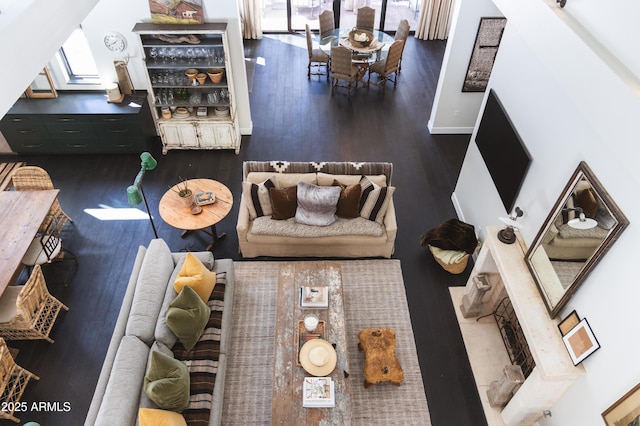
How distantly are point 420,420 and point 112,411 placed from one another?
9.05 feet

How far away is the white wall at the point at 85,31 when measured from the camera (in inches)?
125

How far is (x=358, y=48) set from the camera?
8.44 meters

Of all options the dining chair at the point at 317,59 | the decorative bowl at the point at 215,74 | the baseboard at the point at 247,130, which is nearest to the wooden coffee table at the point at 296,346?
the decorative bowl at the point at 215,74

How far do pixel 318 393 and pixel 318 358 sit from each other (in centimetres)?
31

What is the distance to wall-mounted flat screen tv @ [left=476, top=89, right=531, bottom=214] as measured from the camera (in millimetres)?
4520

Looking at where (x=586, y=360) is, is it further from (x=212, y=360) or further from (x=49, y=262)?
(x=49, y=262)

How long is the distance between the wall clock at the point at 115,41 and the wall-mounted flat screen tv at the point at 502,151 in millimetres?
5038

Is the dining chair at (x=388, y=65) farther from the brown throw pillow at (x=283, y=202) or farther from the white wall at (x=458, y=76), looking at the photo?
the brown throw pillow at (x=283, y=202)

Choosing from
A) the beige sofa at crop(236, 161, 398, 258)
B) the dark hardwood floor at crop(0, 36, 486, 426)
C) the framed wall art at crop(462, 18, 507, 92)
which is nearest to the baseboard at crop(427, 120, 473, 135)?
the dark hardwood floor at crop(0, 36, 486, 426)

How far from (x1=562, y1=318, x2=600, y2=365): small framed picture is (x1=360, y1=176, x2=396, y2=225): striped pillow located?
248 cm

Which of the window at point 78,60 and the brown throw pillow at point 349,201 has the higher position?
the window at point 78,60

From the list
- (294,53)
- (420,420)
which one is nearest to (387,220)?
(420,420)

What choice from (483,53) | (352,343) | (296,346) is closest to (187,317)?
(296,346)

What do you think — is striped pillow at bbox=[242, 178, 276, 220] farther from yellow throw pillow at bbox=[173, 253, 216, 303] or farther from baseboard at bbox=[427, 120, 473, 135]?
baseboard at bbox=[427, 120, 473, 135]
